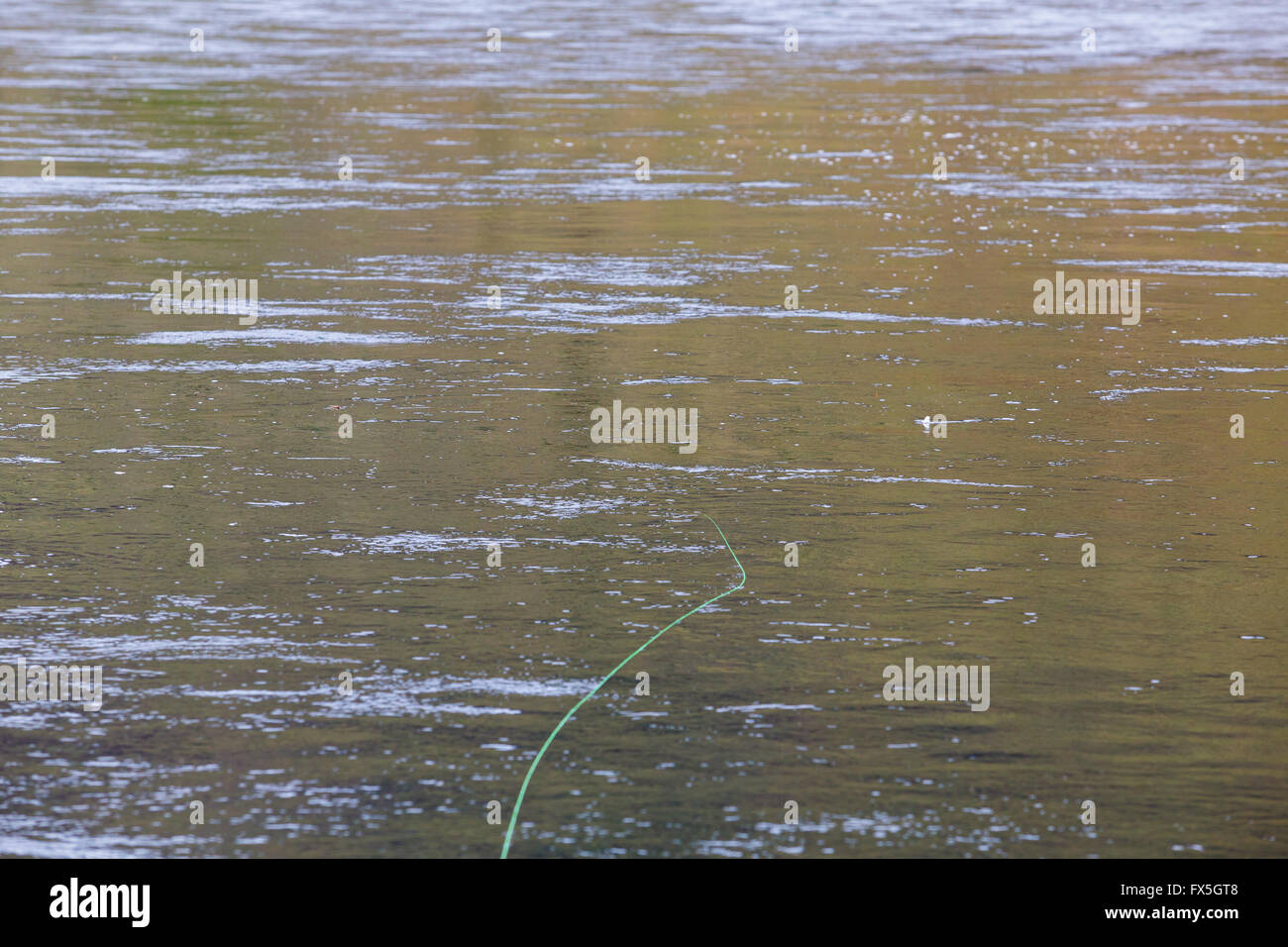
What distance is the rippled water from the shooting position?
5.76 meters

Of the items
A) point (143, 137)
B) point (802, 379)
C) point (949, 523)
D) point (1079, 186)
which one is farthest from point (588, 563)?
point (143, 137)

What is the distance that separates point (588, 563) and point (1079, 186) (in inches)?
506

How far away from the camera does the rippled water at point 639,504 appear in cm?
576

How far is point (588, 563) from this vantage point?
7871mm
